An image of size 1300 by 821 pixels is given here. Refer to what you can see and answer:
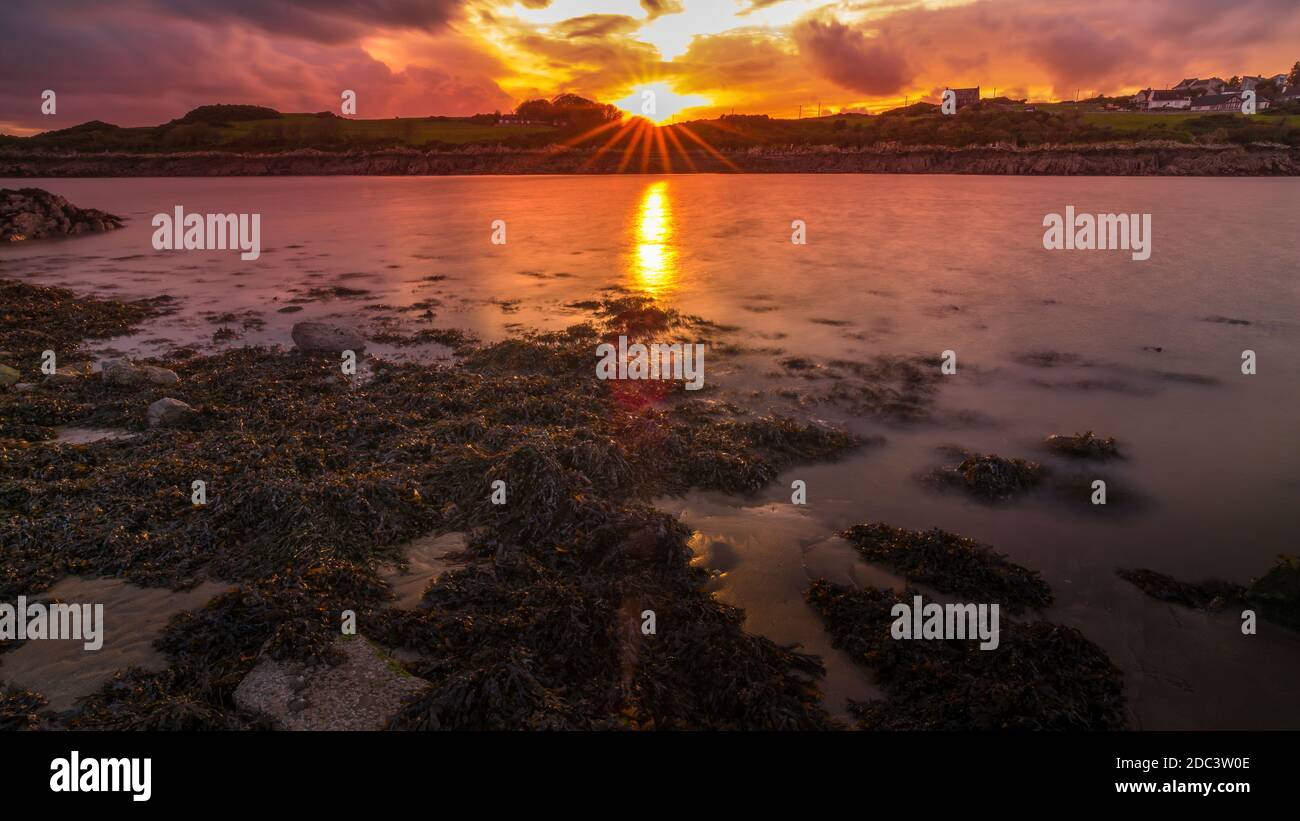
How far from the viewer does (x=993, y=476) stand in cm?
873

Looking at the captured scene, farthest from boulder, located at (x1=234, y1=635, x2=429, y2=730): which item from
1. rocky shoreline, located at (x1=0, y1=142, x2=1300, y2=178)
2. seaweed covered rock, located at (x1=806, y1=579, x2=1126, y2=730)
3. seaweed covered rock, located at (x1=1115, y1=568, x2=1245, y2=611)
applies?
rocky shoreline, located at (x1=0, y1=142, x2=1300, y2=178)

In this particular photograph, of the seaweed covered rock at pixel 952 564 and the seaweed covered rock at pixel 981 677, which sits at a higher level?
the seaweed covered rock at pixel 952 564

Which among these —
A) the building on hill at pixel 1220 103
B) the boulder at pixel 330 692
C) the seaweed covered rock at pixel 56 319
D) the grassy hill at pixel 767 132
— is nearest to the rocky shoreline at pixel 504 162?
the grassy hill at pixel 767 132

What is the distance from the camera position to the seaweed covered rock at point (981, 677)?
4934mm

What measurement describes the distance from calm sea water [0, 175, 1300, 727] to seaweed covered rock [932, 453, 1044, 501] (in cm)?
35

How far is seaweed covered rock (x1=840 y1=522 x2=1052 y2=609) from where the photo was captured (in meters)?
6.52

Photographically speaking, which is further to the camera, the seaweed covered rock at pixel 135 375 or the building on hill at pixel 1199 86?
the building on hill at pixel 1199 86

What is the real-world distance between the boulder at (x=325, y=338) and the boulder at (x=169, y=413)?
459 cm

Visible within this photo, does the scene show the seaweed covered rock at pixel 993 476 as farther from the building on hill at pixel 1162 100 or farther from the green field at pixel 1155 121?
the building on hill at pixel 1162 100

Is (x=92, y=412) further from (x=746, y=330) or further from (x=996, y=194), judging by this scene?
(x=996, y=194)

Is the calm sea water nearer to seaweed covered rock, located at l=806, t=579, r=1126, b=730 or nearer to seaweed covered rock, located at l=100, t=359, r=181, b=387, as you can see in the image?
seaweed covered rock, located at l=806, t=579, r=1126, b=730

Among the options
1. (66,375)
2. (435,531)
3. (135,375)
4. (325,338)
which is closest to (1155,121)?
(325,338)
